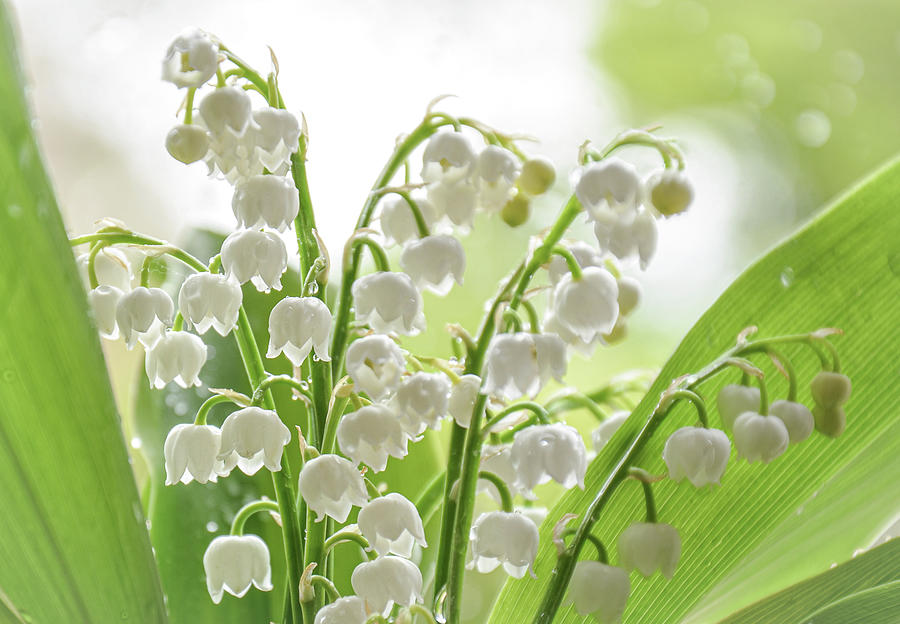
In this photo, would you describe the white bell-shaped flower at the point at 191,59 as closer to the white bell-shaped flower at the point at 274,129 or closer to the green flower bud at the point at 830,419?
the white bell-shaped flower at the point at 274,129

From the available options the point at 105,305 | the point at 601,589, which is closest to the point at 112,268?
the point at 105,305

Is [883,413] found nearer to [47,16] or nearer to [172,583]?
[172,583]

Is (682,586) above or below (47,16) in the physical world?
below

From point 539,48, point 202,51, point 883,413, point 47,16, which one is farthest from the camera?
point 539,48

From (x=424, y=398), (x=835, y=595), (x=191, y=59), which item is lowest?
(x=835, y=595)

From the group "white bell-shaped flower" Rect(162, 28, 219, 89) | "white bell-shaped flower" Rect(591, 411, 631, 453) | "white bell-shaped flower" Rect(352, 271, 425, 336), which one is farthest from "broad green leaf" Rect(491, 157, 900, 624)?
"white bell-shaped flower" Rect(162, 28, 219, 89)

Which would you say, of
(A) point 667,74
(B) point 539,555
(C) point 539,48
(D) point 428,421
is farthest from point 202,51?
(A) point 667,74

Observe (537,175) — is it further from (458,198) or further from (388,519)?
(388,519)

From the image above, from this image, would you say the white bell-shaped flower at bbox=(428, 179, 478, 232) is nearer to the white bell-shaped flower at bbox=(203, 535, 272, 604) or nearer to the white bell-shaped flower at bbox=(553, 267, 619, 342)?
the white bell-shaped flower at bbox=(553, 267, 619, 342)
